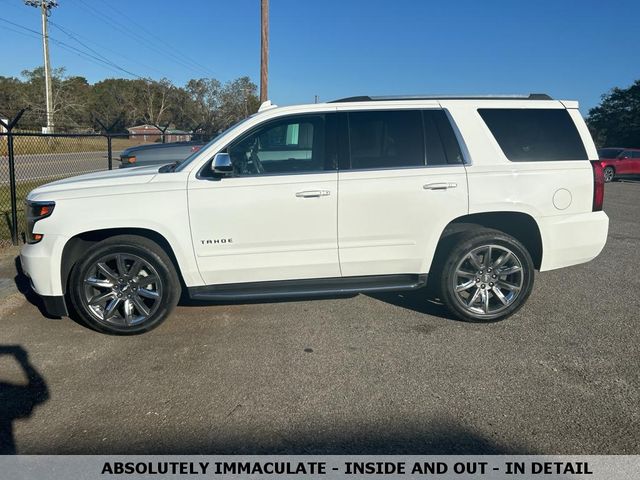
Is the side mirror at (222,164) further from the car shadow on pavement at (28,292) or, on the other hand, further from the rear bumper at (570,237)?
the rear bumper at (570,237)

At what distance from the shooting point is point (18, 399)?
330 centimetres

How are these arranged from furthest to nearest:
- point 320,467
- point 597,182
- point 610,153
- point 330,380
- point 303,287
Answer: point 610,153 → point 597,182 → point 303,287 → point 330,380 → point 320,467

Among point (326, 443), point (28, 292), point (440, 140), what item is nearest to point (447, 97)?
point (440, 140)

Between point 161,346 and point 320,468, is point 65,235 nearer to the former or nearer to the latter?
point 161,346

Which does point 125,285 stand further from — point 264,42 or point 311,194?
point 264,42

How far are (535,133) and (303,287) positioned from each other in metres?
2.58

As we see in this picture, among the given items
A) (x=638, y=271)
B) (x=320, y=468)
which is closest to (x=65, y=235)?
(x=320, y=468)

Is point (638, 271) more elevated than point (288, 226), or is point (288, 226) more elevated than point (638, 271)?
point (288, 226)

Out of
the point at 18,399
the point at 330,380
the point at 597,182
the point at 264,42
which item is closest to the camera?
the point at 18,399

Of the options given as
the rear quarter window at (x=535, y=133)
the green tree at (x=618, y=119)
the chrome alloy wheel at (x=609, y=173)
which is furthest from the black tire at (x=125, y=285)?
the green tree at (x=618, y=119)

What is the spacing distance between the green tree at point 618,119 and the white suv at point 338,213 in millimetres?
40753

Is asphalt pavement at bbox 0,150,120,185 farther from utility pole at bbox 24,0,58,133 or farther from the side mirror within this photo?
utility pole at bbox 24,0,58,133

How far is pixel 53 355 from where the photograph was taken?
3969mm

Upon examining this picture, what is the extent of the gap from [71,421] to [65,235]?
1.67 m
